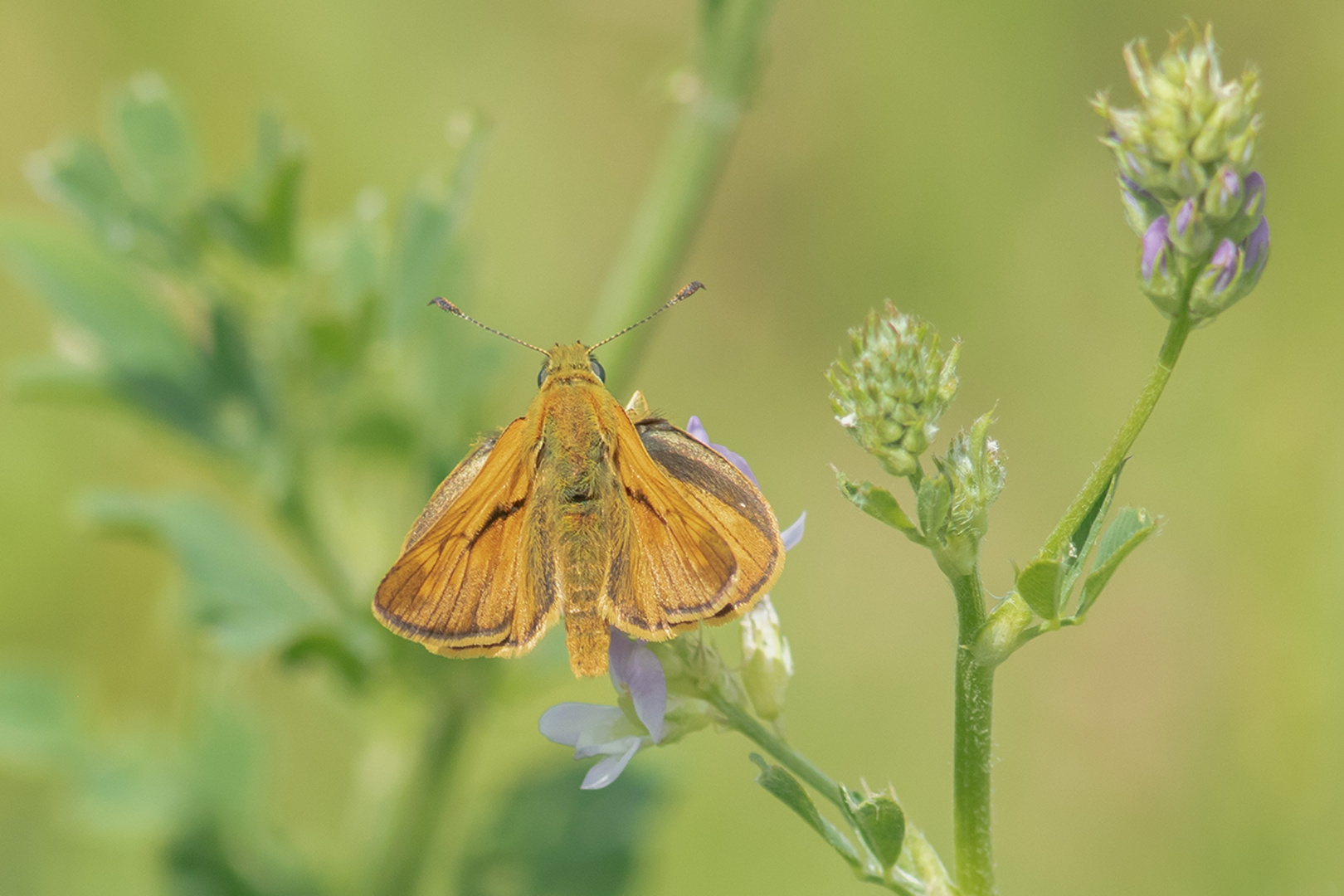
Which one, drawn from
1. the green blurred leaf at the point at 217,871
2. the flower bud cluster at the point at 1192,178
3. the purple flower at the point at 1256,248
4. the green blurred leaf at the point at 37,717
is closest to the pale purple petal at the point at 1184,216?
the flower bud cluster at the point at 1192,178

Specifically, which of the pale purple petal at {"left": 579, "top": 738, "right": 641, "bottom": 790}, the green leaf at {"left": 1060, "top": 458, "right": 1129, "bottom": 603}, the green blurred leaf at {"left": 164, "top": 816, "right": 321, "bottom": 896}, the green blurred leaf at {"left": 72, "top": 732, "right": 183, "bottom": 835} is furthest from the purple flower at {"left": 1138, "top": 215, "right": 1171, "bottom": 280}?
the green blurred leaf at {"left": 72, "top": 732, "right": 183, "bottom": 835}

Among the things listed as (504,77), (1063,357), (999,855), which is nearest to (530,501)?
(999,855)

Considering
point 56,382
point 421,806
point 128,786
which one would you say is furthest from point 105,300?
point 421,806

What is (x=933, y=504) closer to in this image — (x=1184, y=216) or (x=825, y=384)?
(x=1184, y=216)

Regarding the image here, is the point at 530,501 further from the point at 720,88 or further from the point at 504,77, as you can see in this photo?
the point at 504,77

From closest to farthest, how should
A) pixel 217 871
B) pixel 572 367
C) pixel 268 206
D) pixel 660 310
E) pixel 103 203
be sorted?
pixel 572 367 < pixel 660 310 < pixel 268 206 < pixel 103 203 < pixel 217 871

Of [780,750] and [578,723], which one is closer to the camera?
[780,750]

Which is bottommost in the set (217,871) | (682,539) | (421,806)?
(217,871)

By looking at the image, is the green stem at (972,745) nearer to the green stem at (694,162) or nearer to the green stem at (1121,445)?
the green stem at (1121,445)
